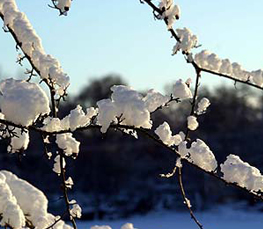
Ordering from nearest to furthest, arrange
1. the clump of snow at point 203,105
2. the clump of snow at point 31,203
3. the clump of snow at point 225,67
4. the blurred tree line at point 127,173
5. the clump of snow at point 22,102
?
the clump of snow at point 22,102
the clump of snow at point 225,67
the clump of snow at point 203,105
the clump of snow at point 31,203
the blurred tree line at point 127,173

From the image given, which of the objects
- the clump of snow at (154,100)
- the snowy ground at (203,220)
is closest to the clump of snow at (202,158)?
the clump of snow at (154,100)

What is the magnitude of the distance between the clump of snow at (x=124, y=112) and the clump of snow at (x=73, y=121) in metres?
0.05

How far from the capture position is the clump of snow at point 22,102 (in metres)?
1.12

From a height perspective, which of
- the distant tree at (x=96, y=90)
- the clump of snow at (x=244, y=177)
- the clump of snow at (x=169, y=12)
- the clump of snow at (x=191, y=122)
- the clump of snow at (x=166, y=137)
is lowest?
the clump of snow at (x=244, y=177)

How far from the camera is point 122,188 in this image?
57.4 ft

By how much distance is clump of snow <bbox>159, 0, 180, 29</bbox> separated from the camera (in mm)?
1248

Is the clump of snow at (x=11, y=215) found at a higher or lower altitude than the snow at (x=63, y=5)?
lower

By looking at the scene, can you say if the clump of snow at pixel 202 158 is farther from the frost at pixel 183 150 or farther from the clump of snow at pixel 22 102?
the clump of snow at pixel 22 102

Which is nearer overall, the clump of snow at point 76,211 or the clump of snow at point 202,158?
the clump of snow at point 202,158

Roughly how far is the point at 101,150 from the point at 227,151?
3743mm

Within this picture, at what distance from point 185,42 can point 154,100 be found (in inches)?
5.2

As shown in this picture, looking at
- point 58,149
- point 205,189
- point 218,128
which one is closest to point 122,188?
point 205,189

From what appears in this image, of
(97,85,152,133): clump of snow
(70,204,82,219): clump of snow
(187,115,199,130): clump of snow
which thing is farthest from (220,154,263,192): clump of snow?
(70,204,82,219): clump of snow

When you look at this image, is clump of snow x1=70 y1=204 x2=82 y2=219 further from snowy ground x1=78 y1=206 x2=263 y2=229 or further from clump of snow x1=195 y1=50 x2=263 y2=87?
snowy ground x1=78 y1=206 x2=263 y2=229
